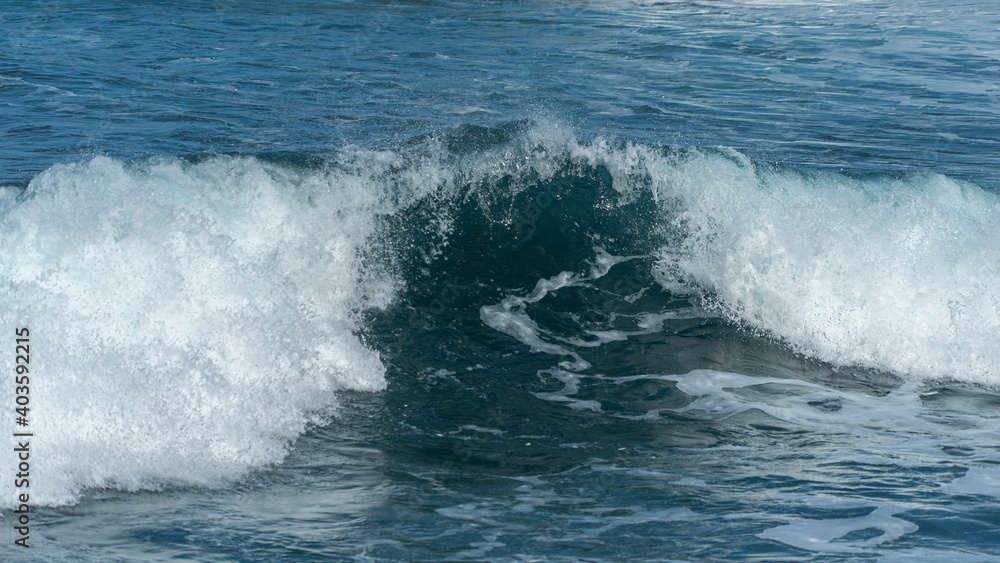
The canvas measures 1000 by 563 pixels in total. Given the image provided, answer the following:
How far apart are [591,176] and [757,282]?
2.32m

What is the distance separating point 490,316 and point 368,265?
4.26 feet

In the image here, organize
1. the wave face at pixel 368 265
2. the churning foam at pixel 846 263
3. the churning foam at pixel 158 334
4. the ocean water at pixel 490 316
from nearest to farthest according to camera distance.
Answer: the ocean water at pixel 490 316 < the churning foam at pixel 158 334 < the wave face at pixel 368 265 < the churning foam at pixel 846 263

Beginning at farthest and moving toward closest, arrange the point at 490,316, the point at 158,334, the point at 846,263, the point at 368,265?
the point at 846,263, the point at 368,265, the point at 490,316, the point at 158,334

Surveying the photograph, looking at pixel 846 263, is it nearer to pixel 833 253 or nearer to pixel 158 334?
pixel 833 253

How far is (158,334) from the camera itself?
5668 mm

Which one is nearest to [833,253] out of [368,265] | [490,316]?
[490,316]

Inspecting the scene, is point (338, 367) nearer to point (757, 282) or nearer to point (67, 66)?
point (757, 282)

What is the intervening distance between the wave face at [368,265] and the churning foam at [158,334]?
2 cm

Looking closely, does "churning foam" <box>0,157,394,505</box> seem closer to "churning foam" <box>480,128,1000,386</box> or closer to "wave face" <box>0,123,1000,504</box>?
"wave face" <box>0,123,1000,504</box>

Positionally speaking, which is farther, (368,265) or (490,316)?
(368,265)

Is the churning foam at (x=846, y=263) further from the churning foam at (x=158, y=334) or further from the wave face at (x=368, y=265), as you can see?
the churning foam at (x=158, y=334)

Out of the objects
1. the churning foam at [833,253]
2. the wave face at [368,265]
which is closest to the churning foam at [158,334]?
the wave face at [368,265]

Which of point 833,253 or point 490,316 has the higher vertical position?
point 833,253

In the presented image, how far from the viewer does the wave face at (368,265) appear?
17.0ft
